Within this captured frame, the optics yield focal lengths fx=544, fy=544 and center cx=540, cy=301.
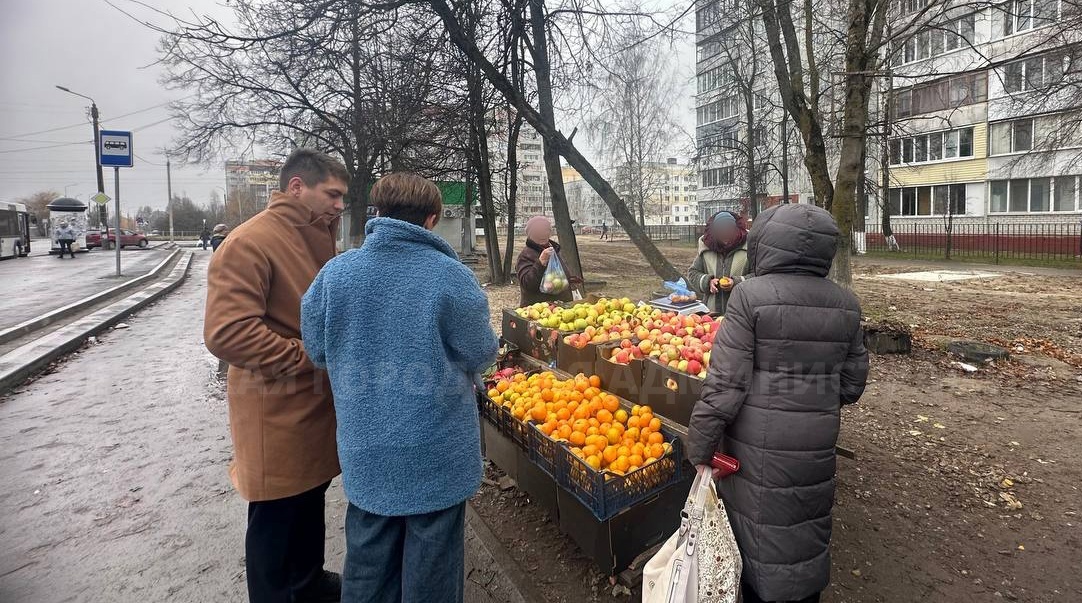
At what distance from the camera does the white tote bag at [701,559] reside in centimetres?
187

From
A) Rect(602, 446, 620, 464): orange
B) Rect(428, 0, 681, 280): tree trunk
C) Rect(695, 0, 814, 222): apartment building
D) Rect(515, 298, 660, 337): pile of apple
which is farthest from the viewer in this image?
Rect(695, 0, 814, 222): apartment building

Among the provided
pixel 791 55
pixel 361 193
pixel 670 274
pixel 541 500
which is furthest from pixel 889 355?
pixel 361 193

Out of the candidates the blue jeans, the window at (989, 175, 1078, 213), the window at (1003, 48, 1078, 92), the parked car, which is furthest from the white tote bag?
the parked car

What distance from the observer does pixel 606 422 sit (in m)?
2.91

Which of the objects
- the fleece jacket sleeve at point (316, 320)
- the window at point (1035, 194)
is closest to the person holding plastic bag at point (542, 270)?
the fleece jacket sleeve at point (316, 320)

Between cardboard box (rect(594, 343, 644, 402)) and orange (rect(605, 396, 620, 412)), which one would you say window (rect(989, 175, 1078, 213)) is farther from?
orange (rect(605, 396, 620, 412))

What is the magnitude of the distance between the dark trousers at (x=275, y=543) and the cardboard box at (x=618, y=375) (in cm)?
169

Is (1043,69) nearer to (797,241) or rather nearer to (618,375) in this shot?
(618,375)

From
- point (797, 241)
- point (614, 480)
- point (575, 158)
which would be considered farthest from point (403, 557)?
point (575, 158)

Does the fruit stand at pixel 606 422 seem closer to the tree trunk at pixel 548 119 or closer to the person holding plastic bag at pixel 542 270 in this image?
the person holding plastic bag at pixel 542 270

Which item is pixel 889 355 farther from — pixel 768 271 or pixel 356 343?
pixel 356 343

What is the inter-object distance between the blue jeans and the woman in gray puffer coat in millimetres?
918

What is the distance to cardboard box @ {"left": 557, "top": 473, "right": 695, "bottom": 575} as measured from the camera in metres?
2.39

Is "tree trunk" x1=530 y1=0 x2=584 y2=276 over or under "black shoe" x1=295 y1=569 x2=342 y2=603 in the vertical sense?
over
